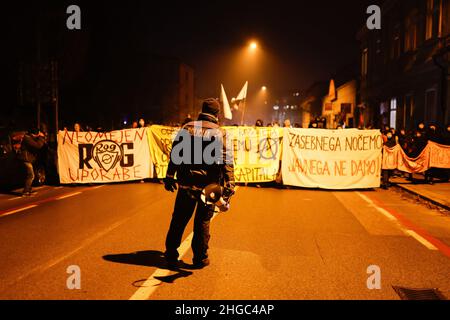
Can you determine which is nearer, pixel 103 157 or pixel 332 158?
pixel 332 158

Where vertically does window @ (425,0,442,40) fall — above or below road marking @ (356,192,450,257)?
above

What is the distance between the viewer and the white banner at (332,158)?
44.8ft

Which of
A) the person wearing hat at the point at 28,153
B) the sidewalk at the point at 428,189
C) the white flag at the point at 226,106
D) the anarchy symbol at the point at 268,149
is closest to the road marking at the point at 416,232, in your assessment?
the sidewalk at the point at 428,189

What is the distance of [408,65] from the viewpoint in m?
25.3

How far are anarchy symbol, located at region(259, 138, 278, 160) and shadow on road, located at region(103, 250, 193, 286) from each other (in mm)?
8173

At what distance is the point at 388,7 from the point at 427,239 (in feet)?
83.4

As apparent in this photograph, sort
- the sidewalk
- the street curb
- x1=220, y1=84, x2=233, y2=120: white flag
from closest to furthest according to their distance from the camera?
1. the street curb
2. the sidewalk
3. x1=220, y1=84, x2=233, y2=120: white flag

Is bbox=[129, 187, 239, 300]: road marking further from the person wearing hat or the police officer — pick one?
the person wearing hat

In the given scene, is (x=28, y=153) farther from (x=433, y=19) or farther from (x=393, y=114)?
(x=393, y=114)

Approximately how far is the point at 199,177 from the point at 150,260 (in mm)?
1247

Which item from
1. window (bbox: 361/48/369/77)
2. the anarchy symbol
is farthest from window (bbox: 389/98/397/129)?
the anarchy symbol

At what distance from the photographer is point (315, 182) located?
13.6m

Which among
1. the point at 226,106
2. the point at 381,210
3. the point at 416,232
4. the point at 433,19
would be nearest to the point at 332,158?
the point at 226,106

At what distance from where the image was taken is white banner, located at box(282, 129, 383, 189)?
538 inches
